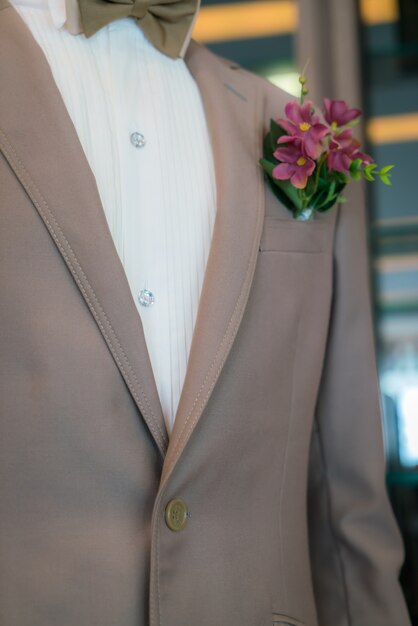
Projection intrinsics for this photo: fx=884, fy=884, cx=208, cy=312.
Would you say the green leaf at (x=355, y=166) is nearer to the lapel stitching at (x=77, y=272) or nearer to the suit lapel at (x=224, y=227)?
the suit lapel at (x=224, y=227)

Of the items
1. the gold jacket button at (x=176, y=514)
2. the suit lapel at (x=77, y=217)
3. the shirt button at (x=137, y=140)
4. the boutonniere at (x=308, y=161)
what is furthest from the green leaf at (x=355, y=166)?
the gold jacket button at (x=176, y=514)

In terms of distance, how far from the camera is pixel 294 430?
1.27 m

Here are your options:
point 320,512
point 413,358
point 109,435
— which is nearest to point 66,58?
point 109,435

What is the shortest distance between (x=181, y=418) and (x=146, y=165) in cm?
37

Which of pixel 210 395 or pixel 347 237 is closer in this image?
pixel 210 395

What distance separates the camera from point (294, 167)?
4.21 feet

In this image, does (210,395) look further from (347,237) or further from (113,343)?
(347,237)

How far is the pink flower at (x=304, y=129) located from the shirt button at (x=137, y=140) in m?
0.20

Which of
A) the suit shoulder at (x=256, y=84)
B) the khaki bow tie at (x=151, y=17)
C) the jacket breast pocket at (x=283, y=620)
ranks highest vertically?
the khaki bow tie at (x=151, y=17)

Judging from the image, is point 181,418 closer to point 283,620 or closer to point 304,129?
point 283,620

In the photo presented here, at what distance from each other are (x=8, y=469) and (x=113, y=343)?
0.20 m

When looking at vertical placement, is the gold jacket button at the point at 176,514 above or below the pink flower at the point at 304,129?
below

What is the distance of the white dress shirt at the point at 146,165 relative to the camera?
1.18 metres

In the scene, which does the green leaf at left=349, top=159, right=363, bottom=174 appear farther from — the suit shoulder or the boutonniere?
the suit shoulder
